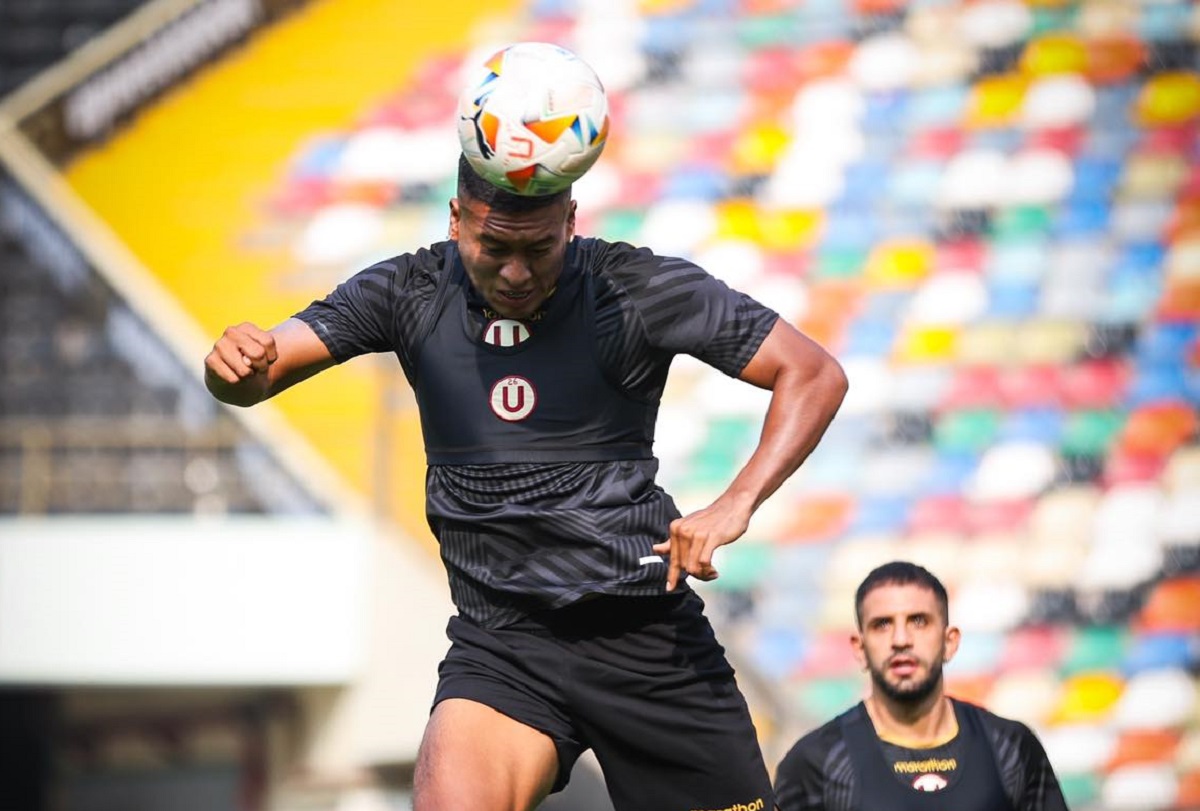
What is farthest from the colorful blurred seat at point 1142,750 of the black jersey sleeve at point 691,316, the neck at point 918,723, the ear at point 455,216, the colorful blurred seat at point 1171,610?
the ear at point 455,216

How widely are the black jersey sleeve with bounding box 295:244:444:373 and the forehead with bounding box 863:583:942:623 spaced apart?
2.03 meters

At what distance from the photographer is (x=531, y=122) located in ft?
12.2

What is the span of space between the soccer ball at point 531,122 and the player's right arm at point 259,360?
0.56 meters

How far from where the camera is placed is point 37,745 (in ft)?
39.1

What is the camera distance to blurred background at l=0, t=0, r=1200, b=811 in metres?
9.84

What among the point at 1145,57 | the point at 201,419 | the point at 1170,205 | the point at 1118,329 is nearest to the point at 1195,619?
the point at 1118,329

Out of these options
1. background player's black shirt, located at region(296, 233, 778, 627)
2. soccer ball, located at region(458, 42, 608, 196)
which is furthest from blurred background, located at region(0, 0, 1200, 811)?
soccer ball, located at region(458, 42, 608, 196)

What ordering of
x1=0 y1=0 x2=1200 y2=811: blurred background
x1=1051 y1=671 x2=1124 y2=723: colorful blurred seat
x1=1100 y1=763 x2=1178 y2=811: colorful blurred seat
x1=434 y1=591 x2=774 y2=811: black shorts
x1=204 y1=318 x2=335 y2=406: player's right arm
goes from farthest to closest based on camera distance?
x1=1051 y1=671 x2=1124 y2=723: colorful blurred seat < x1=1100 y1=763 x2=1178 y2=811: colorful blurred seat < x1=0 y1=0 x2=1200 y2=811: blurred background < x1=434 y1=591 x2=774 y2=811: black shorts < x1=204 y1=318 x2=335 y2=406: player's right arm

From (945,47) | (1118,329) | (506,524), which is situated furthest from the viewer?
(945,47)

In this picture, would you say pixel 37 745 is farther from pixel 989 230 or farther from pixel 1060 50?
pixel 1060 50

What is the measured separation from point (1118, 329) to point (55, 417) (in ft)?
22.6

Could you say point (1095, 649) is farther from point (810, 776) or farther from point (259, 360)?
point (259, 360)

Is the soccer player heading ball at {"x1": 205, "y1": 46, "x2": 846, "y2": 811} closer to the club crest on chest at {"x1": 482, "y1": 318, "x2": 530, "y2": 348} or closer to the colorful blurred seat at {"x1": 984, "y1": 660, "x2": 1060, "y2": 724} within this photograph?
the club crest on chest at {"x1": 482, "y1": 318, "x2": 530, "y2": 348}

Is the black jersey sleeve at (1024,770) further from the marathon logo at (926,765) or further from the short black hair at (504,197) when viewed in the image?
the short black hair at (504,197)
